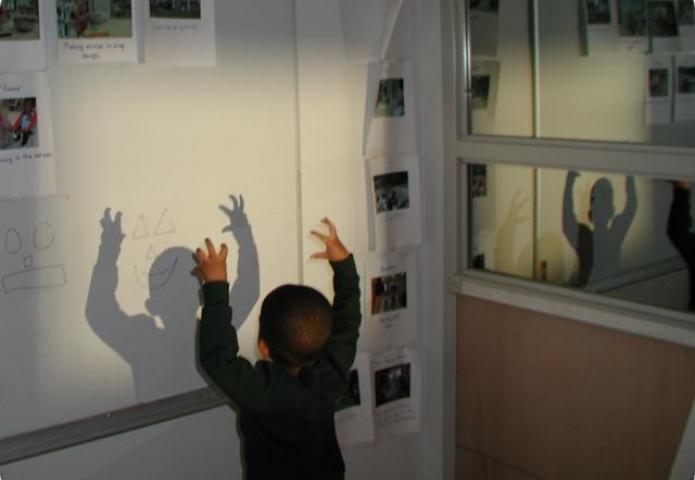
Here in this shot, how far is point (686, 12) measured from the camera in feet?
7.63

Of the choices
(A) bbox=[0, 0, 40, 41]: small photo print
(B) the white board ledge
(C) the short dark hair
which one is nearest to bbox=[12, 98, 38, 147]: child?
(A) bbox=[0, 0, 40, 41]: small photo print

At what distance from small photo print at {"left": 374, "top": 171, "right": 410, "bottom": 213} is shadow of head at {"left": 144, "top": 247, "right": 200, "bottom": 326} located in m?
0.61

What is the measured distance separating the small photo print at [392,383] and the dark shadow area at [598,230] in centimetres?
56

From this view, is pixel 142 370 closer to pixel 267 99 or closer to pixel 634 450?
pixel 267 99

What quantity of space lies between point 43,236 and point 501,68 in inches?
51.1

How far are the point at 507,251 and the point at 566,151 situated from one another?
0.38 metres

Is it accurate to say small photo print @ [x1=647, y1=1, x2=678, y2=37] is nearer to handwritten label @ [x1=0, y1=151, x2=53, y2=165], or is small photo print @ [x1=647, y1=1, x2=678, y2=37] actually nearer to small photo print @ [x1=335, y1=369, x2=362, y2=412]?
small photo print @ [x1=335, y1=369, x2=362, y2=412]

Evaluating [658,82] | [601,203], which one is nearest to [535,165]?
[601,203]

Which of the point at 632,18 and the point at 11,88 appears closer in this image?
the point at 11,88

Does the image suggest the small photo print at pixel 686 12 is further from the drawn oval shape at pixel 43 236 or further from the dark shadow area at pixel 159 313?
the drawn oval shape at pixel 43 236

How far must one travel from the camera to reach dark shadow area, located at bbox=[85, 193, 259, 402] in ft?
7.22

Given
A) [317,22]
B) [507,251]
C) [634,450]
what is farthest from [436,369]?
[317,22]

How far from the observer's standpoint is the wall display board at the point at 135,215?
209 cm

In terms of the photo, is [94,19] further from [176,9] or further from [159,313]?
[159,313]
